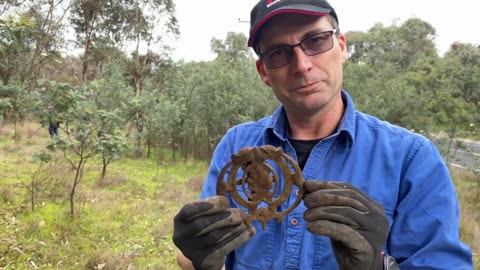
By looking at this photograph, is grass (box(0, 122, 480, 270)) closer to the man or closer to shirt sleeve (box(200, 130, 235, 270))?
shirt sleeve (box(200, 130, 235, 270))

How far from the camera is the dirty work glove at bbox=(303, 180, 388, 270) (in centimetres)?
175

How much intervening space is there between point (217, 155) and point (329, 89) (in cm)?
84

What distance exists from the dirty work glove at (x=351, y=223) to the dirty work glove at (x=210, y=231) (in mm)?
383

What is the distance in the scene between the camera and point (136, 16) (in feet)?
86.2

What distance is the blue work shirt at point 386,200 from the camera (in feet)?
6.07

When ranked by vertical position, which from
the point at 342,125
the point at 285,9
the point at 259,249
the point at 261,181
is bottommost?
the point at 259,249

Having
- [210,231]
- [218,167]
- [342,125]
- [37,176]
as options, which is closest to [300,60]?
[342,125]

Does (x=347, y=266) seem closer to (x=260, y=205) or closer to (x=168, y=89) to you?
Result: (x=260, y=205)

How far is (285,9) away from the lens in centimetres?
208

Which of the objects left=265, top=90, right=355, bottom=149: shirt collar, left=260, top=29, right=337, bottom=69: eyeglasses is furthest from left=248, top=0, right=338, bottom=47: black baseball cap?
left=265, top=90, right=355, bottom=149: shirt collar

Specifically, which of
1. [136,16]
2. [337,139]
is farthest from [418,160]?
[136,16]

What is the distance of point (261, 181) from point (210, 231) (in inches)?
15.3

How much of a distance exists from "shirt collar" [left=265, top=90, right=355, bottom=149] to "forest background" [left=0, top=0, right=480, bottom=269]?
14.4 feet

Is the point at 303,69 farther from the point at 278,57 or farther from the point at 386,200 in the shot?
the point at 386,200
